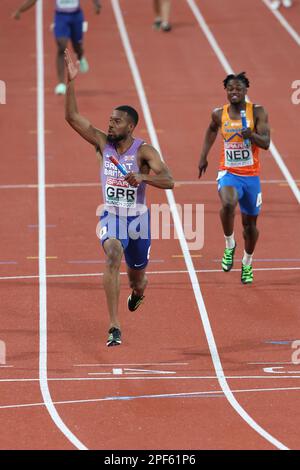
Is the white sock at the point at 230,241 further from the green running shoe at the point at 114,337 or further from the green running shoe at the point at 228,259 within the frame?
the green running shoe at the point at 114,337

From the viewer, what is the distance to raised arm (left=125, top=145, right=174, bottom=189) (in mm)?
10841

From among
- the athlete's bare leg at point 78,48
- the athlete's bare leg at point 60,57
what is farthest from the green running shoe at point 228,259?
the athlete's bare leg at point 78,48

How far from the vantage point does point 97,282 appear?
13.7 metres

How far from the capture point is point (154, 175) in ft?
36.3

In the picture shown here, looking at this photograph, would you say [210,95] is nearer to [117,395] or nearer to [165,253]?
[165,253]

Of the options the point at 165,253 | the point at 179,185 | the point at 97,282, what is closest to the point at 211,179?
the point at 179,185

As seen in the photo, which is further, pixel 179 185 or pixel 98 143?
Answer: pixel 179 185

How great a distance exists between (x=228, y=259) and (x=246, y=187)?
83 centimetres

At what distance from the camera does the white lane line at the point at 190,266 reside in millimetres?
10086

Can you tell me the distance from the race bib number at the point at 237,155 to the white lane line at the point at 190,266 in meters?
1.25

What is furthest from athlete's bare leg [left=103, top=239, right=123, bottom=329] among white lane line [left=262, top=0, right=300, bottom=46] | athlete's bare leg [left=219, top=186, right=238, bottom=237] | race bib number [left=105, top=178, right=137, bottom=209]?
white lane line [left=262, top=0, right=300, bottom=46]

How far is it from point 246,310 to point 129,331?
4.02 feet

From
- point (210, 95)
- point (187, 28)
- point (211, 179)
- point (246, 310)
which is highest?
point (187, 28)

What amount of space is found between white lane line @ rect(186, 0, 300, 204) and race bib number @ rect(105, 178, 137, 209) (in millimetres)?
5629
